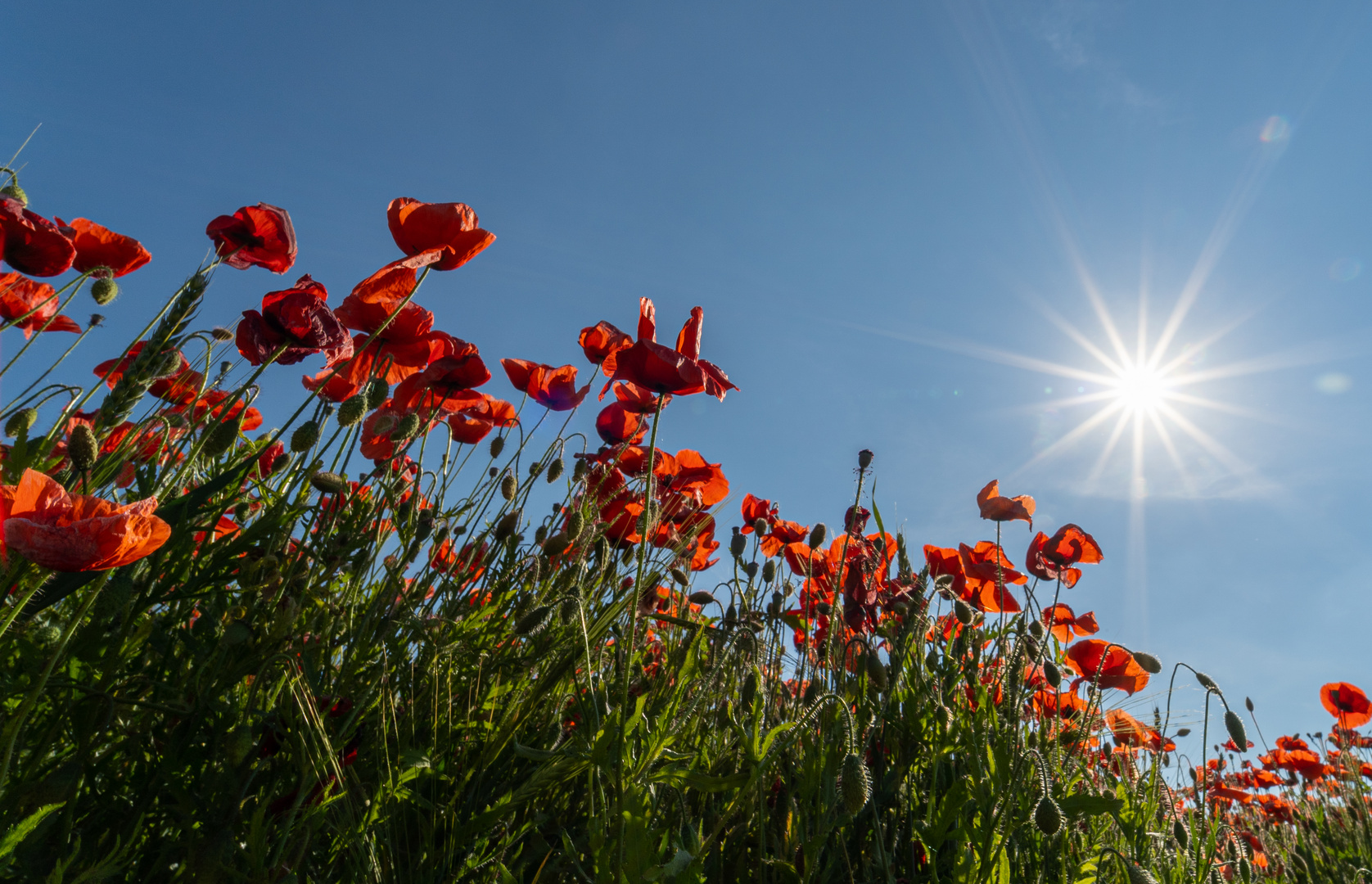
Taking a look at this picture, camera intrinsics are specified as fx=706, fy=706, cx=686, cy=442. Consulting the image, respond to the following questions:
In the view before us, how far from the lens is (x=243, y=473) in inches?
57.7

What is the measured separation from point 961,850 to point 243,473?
5.37 ft

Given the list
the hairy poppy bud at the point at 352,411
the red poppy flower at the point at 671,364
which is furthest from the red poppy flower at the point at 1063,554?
the hairy poppy bud at the point at 352,411

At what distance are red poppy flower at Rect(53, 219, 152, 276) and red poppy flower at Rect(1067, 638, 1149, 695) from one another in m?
2.99

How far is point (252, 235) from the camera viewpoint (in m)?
1.84

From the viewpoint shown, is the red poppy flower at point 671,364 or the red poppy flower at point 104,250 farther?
the red poppy flower at point 104,250

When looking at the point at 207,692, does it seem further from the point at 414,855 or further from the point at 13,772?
the point at 414,855

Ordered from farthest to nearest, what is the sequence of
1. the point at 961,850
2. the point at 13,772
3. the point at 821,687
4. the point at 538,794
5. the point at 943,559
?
the point at 943,559, the point at 821,687, the point at 538,794, the point at 961,850, the point at 13,772

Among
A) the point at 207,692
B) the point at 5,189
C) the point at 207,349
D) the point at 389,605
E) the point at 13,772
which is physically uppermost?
the point at 5,189

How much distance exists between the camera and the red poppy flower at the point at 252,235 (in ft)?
5.98

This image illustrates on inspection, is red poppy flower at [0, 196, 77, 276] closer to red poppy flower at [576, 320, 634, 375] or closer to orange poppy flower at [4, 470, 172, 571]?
orange poppy flower at [4, 470, 172, 571]

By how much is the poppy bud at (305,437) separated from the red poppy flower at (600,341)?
2.70 ft

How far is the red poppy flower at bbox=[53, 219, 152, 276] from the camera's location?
1741 mm

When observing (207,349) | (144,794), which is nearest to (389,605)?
(144,794)

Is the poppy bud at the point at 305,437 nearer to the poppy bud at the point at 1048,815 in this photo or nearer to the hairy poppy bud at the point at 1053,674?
the poppy bud at the point at 1048,815
